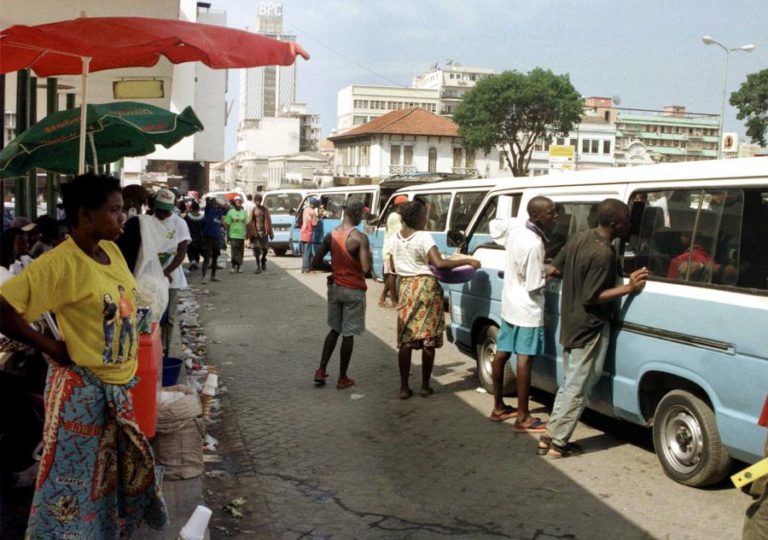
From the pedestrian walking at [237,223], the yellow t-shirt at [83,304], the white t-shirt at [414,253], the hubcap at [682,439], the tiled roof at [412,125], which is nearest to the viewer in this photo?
the yellow t-shirt at [83,304]

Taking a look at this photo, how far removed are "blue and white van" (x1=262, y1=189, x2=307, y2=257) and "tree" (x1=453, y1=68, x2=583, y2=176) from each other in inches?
1846

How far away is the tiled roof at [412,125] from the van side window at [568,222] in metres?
73.0

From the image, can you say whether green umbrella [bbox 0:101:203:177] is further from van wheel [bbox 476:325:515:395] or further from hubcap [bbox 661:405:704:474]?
hubcap [bbox 661:405:704:474]

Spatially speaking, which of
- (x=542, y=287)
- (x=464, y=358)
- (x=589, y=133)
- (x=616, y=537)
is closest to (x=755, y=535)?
(x=616, y=537)

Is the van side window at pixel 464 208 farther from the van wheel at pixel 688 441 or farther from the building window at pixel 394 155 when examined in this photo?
the building window at pixel 394 155

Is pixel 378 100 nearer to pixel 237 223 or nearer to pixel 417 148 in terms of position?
pixel 417 148

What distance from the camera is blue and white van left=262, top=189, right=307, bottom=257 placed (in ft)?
81.7

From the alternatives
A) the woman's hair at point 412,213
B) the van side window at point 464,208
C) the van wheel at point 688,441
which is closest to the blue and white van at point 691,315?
the van wheel at point 688,441

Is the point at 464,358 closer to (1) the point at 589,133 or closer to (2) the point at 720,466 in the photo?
(2) the point at 720,466

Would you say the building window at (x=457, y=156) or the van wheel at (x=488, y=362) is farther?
the building window at (x=457, y=156)

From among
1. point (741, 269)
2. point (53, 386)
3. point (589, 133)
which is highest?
point (589, 133)

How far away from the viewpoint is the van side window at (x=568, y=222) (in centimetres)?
614

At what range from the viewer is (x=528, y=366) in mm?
6227

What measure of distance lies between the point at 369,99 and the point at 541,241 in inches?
5230
